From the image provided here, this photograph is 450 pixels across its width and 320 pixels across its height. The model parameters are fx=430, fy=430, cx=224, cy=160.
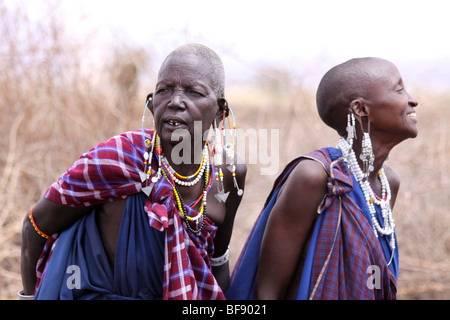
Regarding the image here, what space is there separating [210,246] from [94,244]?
53 cm

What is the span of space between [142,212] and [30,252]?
58 centimetres

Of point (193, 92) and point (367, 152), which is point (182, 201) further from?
point (367, 152)

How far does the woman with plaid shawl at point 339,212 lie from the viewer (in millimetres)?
1838

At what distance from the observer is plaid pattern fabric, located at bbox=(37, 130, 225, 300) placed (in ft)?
5.82

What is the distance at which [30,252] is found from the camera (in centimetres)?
197

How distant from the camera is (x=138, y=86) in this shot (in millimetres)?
4402

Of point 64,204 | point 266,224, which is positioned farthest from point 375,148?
point 64,204

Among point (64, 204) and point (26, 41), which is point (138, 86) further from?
point (64, 204)

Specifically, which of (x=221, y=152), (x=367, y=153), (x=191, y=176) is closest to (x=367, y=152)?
(x=367, y=153)

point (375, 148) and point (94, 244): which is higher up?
point (375, 148)

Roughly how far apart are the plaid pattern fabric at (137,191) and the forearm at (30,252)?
211 millimetres

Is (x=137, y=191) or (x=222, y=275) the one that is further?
(x=222, y=275)
